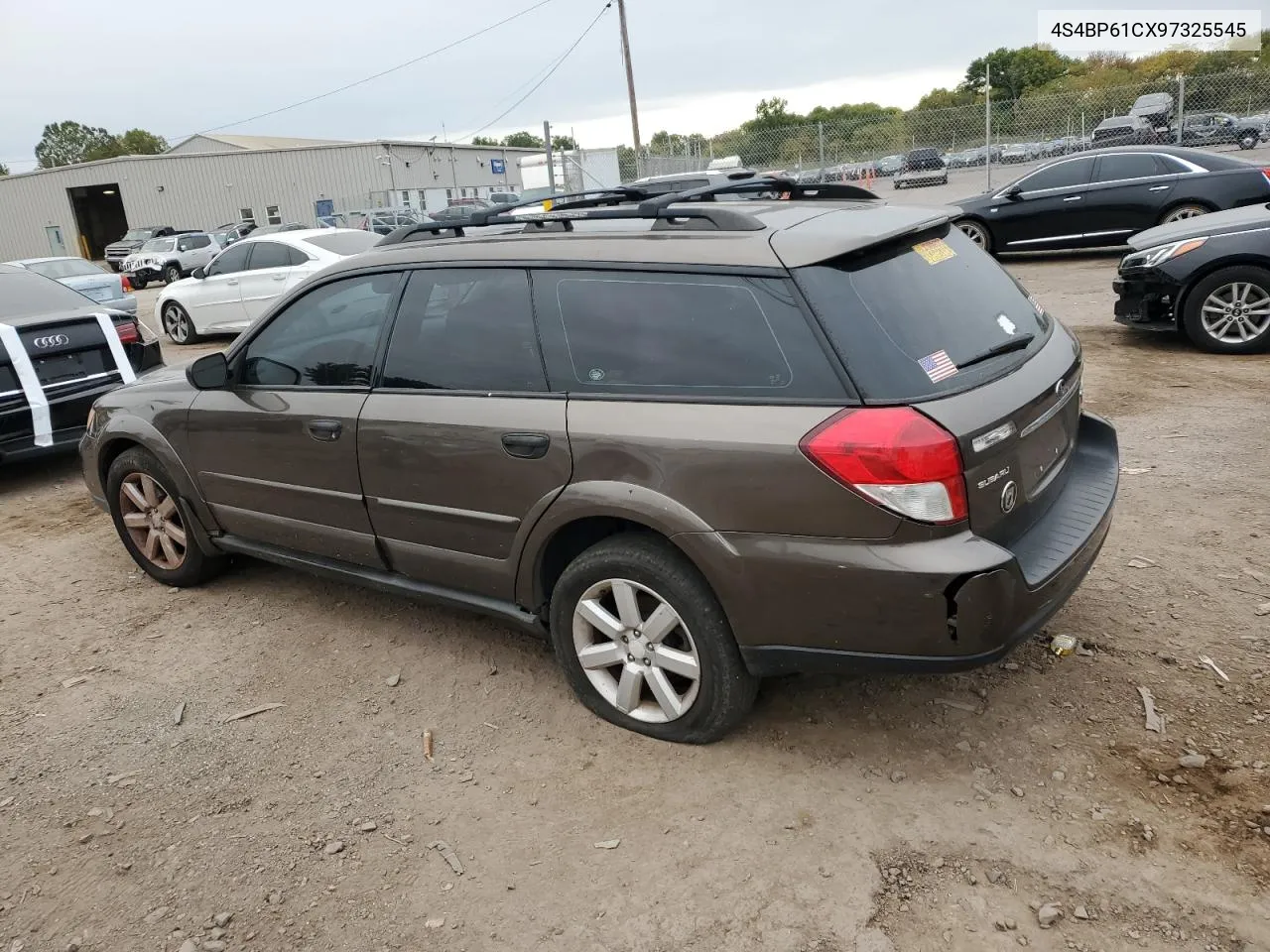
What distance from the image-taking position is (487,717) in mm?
3469

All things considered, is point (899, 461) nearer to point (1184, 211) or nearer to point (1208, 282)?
point (1208, 282)

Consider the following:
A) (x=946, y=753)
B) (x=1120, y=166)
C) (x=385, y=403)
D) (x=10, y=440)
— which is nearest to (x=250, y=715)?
(x=385, y=403)

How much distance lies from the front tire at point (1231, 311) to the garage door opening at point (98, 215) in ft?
175

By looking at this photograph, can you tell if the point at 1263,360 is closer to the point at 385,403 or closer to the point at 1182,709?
the point at 1182,709

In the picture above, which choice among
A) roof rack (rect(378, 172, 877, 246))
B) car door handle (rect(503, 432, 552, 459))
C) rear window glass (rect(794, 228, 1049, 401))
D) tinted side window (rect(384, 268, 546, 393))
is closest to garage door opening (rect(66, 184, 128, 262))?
roof rack (rect(378, 172, 877, 246))

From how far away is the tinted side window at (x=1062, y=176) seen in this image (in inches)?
489

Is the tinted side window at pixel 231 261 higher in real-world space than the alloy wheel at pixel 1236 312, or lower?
higher

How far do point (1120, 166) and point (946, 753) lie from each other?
11.6 meters

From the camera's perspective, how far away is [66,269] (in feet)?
48.7

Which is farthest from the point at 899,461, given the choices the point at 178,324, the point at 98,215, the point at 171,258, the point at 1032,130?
the point at 98,215

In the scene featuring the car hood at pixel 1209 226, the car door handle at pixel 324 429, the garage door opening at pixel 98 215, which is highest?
the garage door opening at pixel 98 215

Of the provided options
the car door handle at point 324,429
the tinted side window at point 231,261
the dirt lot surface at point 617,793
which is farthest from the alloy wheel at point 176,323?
the car door handle at point 324,429

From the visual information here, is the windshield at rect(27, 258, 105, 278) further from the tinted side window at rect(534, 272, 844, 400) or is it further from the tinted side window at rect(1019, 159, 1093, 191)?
the tinted side window at rect(534, 272, 844, 400)

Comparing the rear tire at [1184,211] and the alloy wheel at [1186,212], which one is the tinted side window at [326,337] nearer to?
the rear tire at [1184,211]
